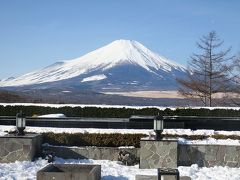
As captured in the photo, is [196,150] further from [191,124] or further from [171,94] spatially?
[171,94]

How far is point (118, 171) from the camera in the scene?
1203 centimetres

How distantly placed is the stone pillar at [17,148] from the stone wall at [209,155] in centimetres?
395

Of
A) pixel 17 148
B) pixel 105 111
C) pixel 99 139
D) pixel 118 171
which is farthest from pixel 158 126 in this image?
pixel 105 111

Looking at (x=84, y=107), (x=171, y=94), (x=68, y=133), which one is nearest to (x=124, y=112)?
(x=84, y=107)

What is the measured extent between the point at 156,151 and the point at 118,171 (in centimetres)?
127

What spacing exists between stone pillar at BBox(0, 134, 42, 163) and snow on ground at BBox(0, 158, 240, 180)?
0.87ft

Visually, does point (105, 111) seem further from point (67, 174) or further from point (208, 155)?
point (67, 174)

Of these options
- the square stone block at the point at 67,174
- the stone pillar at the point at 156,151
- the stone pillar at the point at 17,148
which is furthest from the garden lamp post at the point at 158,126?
the stone pillar at the point at 17,148

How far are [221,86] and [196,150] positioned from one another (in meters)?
23.0

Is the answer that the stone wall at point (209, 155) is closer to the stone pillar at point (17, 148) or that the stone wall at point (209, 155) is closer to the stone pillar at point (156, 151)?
the stone pillar at point (156, 151)

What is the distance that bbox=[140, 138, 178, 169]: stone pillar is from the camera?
12719 millimetres

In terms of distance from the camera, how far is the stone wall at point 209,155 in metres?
12.9

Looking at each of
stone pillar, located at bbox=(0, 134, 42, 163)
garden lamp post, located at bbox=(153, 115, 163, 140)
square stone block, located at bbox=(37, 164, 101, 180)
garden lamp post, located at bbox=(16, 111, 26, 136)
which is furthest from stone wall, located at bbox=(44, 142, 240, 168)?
square stone block, located at bbox=(37, 164, 101, 180)

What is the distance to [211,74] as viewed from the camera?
34750 millimetres
